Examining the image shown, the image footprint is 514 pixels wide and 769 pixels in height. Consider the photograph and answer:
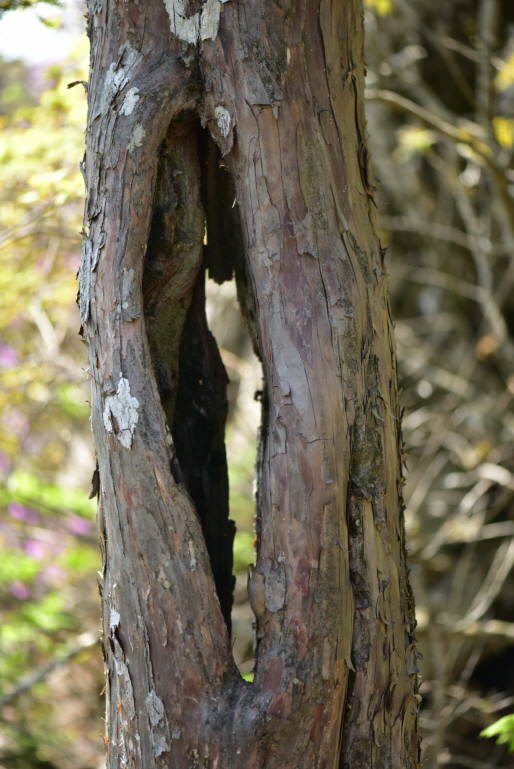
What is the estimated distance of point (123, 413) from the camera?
4.57 ft

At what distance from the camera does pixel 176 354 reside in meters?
1.69

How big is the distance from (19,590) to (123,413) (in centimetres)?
378

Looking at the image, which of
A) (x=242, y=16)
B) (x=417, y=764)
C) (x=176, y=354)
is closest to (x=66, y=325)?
(x=176, y=354)

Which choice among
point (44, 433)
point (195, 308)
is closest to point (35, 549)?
point (44, 433)

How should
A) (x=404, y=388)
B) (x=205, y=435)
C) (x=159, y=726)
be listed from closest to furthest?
1. (x=159, y=726)
2. (x=205, y=435)
3. (x=404, y=388)

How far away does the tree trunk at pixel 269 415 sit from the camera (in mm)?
1340

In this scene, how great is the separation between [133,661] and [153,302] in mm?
864

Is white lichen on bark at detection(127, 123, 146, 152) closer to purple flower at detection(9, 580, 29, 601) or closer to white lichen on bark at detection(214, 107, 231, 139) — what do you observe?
white lichen on bark at detection(214, 107, 231, 139)

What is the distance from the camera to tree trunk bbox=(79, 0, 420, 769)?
4.40 ft

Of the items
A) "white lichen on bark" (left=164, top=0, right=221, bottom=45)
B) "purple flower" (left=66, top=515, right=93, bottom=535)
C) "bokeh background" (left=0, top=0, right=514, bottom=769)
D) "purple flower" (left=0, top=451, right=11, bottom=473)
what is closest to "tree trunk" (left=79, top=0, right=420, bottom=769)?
"white lichen on bark" (left=164, top=0, right=221, bottom=45)

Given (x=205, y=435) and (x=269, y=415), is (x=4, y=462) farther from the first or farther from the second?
(x=269, y=415)

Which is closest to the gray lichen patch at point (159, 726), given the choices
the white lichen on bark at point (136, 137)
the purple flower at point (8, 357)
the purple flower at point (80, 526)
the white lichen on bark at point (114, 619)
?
the white lichen on bark at point (114, 619)

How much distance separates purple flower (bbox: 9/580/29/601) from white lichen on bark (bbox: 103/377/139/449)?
3660mm

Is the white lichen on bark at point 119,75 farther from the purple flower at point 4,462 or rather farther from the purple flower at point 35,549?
the purple flower at point 4,462
